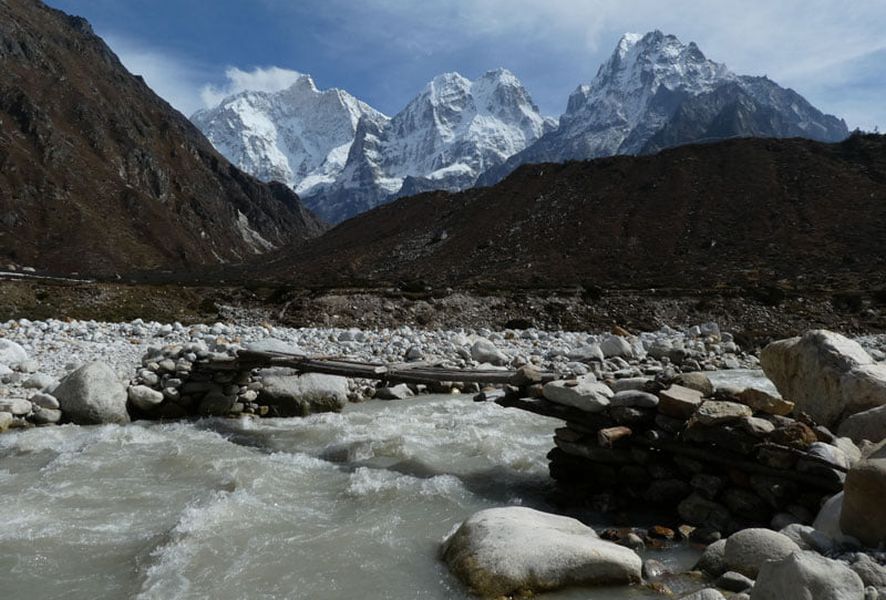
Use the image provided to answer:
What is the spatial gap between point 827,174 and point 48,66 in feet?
455

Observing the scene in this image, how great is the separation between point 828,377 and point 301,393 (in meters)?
9.11

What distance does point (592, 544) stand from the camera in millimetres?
5113

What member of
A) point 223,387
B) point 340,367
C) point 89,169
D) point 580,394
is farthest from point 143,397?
point 89,169

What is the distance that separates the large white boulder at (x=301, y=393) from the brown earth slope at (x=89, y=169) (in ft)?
302

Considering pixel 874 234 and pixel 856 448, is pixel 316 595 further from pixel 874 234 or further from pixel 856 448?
pixel 874 234

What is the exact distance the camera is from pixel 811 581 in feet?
11.5

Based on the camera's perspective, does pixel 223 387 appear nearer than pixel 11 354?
Yes

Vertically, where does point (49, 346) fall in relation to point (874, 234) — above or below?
below

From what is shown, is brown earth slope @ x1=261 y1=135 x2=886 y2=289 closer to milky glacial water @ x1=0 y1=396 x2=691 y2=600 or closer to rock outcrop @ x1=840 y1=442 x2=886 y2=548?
milky glacial water @ x1=0 y1=396 x2=691 y2=600

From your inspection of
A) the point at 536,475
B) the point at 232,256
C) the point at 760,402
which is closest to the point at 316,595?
the point at 536,475

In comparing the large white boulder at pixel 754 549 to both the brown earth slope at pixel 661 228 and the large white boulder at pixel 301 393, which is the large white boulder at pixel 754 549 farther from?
the brown earth slope at pixel 661 228

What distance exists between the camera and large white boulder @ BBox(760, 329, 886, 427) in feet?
24.5

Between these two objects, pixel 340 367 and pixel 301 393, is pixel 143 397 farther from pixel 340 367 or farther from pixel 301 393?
pixel 340 367

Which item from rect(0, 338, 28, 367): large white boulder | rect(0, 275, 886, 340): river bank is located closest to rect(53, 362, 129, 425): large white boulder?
rect(0, 338, 28, 367): large white boulder
